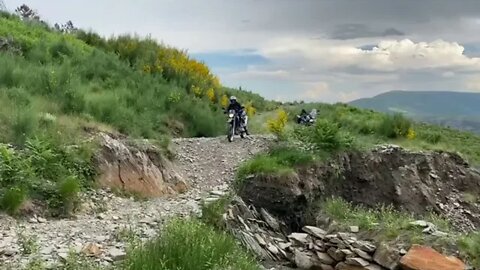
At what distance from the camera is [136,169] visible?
1059 centimetres

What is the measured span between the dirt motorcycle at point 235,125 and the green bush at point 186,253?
25.7 feet

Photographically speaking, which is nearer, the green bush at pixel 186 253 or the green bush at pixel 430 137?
the green bush at pixel 186 253

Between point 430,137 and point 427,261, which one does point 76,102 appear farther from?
point 430,137

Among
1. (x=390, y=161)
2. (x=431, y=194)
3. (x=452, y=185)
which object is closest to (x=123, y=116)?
(x=390, y=161)

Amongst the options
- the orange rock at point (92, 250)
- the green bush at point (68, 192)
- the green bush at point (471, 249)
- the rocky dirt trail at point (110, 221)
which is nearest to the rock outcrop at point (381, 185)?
the rocky dirt trail at point (110, 221)

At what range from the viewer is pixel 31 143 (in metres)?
9.20

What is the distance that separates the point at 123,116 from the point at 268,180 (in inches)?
161

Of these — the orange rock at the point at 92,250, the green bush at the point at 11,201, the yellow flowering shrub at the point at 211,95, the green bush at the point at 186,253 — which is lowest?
the orange rock at the point at 92,250

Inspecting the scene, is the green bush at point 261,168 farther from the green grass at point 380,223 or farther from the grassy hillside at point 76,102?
the grassy hillside at point 76,102

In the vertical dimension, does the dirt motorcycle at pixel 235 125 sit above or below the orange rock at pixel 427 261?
above

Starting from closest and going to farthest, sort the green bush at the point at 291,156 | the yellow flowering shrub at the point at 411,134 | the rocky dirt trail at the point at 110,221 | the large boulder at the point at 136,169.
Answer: the rocky dirt trail at the point at 110,221
the large boulder at the point at 136,169
the green bush at the point at 291,156
the yellow flowering shrub at the point at 411,134

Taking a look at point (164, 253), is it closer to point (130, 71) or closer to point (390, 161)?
point (390, 161)

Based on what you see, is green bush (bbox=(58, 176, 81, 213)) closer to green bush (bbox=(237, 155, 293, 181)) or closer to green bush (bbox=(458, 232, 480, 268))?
green bush (bbox=(237, 155, 293, 181))

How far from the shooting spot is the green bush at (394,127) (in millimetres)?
18781
